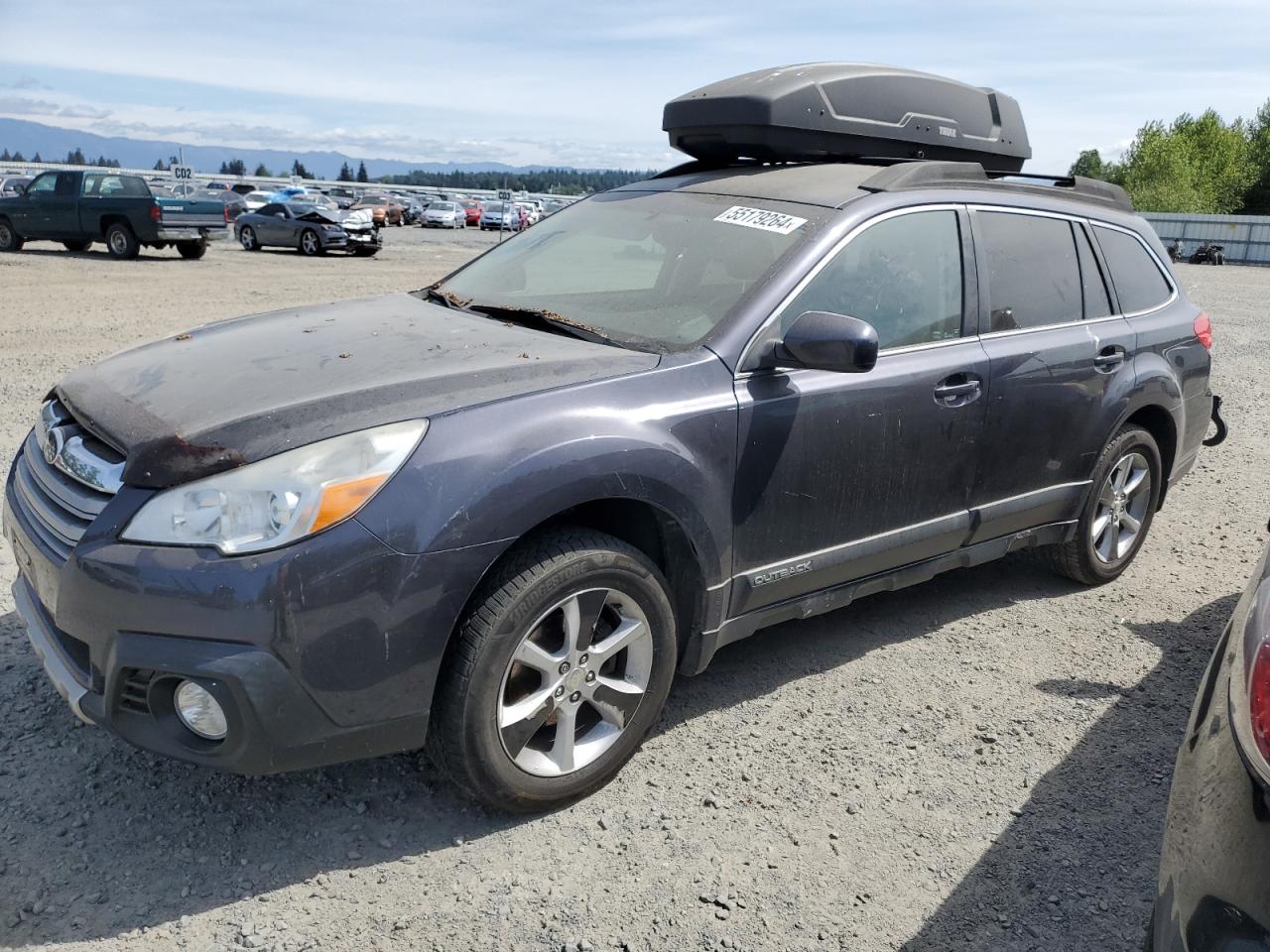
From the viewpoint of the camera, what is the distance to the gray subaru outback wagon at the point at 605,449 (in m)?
2.44

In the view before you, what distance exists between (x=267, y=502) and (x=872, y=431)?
1.97m

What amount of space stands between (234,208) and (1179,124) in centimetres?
8200

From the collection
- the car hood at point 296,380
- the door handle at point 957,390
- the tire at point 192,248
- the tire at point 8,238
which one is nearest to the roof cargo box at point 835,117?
the door handle at point 957,390

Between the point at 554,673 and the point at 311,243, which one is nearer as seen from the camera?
the point at 554,673

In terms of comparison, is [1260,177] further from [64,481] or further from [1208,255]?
[64,481]

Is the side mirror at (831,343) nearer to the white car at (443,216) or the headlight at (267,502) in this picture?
the headlight at (267,502)

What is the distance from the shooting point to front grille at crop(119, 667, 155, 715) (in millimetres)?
2447

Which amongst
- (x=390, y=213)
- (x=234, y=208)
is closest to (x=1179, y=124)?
(x=390, y=213)

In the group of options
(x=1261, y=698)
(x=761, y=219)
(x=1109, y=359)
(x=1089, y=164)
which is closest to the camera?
(x=1261, y=698)

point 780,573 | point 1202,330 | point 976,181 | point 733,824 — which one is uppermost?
point 976,181

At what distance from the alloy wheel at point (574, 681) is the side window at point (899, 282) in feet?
3.59

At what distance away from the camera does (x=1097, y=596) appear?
4.79 meters

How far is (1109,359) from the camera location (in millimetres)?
4402

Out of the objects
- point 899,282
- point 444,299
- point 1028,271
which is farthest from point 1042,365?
point 444,299
